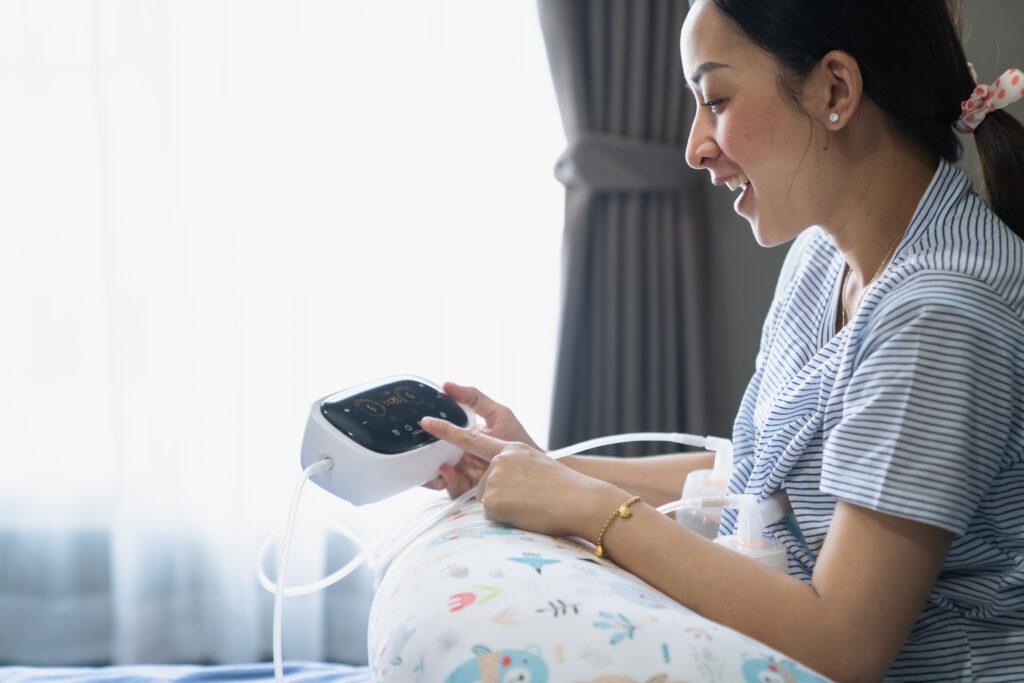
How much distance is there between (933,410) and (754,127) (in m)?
0.34

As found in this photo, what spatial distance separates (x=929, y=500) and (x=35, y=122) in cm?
186

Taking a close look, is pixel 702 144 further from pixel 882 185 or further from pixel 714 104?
pixel 882 185

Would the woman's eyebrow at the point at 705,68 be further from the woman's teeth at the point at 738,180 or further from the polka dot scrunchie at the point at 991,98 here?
the polka dot scrunchie at the point at 991,98

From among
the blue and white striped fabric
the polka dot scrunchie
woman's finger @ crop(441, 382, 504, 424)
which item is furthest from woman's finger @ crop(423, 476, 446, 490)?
the polka dot scrunchie

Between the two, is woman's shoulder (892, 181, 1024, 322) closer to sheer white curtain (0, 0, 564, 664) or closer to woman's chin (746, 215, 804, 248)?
woman's chin (746, 215, 804, 248)

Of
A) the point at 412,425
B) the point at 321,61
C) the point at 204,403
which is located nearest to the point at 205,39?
the point at 321,61

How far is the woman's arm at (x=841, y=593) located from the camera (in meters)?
0.76

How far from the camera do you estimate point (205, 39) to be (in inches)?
76.2

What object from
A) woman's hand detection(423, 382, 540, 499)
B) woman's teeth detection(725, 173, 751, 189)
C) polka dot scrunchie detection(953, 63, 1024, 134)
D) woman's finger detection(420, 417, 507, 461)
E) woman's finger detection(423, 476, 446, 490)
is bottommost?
woman's finger detection(423, 476, 446, 490)

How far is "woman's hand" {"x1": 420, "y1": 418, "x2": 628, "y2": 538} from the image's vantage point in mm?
863

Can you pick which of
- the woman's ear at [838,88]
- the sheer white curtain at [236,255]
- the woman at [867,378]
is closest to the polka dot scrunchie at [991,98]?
the woman at [867,378]

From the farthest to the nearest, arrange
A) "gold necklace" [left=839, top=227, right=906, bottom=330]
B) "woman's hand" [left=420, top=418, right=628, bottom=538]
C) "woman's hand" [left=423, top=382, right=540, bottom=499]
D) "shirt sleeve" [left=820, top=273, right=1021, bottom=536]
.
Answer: "woman's hand" [left=423, top=382, right=540, bottom=499] → "gold necklace" [left=839, top=227, right=906, bottom=330] → "woman's hand" [left=420, top=418, right=628, bottom=538] → "shirt sleeve" [left=820, top=273, right=1021, bottom=536]

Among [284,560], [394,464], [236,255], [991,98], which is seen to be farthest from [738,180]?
[236,255]

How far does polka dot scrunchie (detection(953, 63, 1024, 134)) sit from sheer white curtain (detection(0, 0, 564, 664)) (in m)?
1.14
